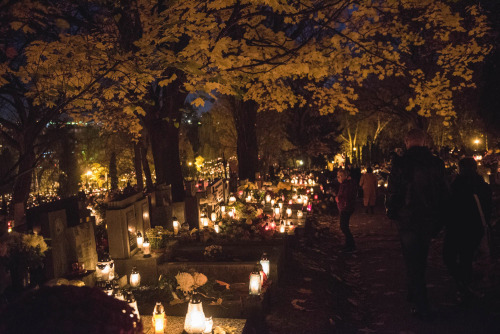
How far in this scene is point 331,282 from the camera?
7355mm

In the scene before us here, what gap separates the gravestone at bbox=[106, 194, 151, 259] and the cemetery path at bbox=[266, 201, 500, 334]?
3.16 meters

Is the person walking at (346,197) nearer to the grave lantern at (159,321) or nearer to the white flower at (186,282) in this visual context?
the white flower at (186,282)

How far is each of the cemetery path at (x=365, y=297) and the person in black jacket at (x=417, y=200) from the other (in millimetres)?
675

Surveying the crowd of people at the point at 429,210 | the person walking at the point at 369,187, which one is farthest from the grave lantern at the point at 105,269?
the person walking at the point at 369,187

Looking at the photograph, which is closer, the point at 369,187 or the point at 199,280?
the point at 199,280

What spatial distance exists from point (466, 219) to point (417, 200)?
4.28 ft

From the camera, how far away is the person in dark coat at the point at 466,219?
5.66m

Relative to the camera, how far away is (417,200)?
16.3ft

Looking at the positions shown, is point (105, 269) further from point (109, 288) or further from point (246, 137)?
point (246, 137)

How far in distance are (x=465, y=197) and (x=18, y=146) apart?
17.0 meters

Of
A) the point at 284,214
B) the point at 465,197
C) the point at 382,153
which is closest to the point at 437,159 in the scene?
the point at 465,197

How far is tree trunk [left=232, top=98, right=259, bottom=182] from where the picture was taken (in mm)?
19156

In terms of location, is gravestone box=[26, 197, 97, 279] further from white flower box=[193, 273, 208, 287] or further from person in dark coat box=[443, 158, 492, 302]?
person in dark coat box=[443, 158, 492, 302]

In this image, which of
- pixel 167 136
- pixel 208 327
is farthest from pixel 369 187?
pixel 208 327
